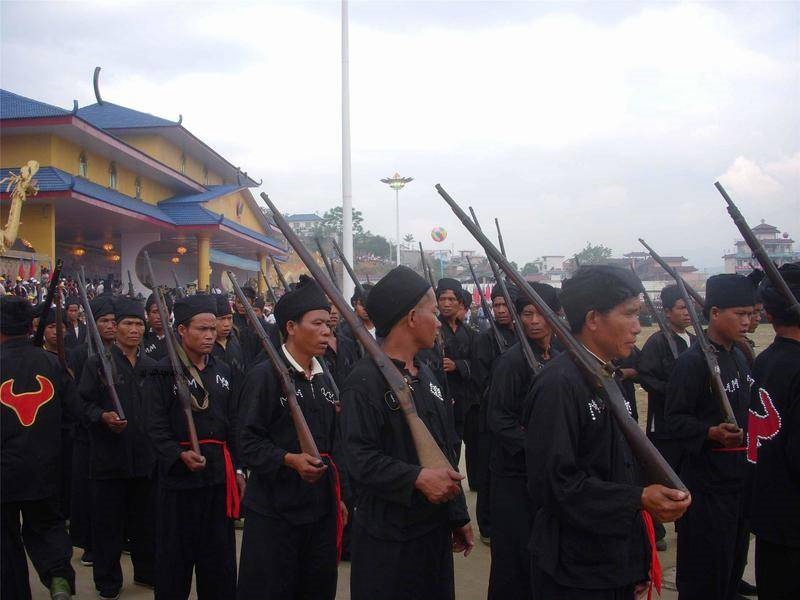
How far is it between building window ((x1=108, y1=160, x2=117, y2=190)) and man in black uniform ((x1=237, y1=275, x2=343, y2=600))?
19.2 metres

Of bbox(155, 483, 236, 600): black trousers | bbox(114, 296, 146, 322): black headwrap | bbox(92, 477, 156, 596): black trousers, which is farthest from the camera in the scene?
bbox(114, 296, 146, 322): black headwrap

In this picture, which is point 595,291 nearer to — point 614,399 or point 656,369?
point 614,399

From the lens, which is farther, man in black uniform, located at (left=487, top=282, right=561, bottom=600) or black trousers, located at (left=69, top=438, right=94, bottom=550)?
black trousers, located at (left=69, top=438, right=94, bottom=550)

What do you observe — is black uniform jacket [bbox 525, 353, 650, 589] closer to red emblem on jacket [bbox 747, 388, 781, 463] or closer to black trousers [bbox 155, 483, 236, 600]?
red emblem on jacket [bbox 747, 388, 781, 463]

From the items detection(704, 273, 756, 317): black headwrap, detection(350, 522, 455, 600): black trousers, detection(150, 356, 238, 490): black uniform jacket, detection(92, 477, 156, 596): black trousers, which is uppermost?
detection(704, 273, 756, 317): black headwrap

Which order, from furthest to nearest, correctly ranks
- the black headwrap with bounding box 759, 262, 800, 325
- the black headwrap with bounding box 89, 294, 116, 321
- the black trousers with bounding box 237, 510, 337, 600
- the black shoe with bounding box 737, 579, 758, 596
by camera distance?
the black headwrap with bounding box 89, 294, 116, 321, the black shoe with bounding box 737, 579, 758, 596, the black headwrap with bounding box 759, 262, 800, 325, the black trousers with bounding box 237, 510, 337, 600

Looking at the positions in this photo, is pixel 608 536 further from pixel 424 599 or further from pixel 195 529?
pixel 195 529

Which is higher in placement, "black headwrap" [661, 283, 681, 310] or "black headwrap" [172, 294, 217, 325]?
"black headwrap" [661, 283, 681, 310]

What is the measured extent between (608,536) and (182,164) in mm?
27375

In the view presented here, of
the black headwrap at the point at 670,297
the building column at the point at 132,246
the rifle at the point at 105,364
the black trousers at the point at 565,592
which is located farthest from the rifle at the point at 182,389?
the building column at the point at 132,246

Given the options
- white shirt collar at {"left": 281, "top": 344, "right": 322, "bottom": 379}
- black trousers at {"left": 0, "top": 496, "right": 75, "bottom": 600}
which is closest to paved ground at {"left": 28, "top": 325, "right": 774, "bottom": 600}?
black trousers at {"left": 0, "top": 496, "right": 75, "bottom": 600}

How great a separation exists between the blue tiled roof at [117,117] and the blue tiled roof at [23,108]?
6091 millimetres

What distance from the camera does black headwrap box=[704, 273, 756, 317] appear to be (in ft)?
13.8

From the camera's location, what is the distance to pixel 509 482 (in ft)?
13.9
